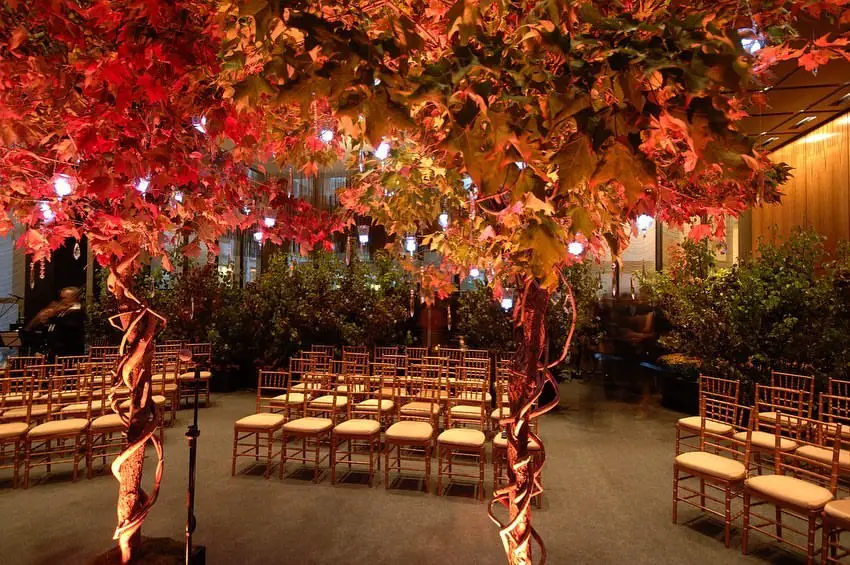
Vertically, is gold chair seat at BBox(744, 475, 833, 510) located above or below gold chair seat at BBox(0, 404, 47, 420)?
below

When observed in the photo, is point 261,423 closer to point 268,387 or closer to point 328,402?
point 268,387

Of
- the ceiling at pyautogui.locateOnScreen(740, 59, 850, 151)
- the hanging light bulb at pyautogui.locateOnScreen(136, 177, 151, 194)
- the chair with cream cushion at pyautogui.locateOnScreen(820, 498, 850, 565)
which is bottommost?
the chair with cream cushion at pyautogui.locateOnScreen(820, 498, 850, 565)

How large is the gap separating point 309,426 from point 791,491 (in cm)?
364

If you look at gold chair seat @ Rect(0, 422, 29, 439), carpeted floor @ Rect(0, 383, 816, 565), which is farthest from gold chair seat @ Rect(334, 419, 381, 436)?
gold chair seat @ Rect(0, 422, 29, 439)

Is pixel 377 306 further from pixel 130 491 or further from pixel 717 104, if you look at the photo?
pixel 717 104

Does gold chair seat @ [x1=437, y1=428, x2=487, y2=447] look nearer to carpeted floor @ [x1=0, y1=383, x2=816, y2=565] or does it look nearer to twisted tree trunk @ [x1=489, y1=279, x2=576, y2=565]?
carpeted floor @ [x1=0, y1=383, x2=816, y2=565]

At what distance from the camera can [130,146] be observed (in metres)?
1.96

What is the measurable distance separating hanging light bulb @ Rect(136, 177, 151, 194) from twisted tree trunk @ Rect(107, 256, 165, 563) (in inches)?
15.4

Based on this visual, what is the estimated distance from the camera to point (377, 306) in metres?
8.52

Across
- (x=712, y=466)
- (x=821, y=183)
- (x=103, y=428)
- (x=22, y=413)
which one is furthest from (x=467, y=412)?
(x=821, y=183)

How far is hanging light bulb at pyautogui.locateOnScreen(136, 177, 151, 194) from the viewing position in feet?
6.88

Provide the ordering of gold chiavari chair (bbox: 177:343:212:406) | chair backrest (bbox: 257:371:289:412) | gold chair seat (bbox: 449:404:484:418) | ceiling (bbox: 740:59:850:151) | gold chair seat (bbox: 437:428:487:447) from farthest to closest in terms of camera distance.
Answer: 1. gold chiavari chair (bbox: 177:343:212:406)
2. ceiling (bbox: 740:59:850:151)
3. chair backrest (bbox: 257:371:289:412)
4. gold chair seat (bbox: 449:404:484:418)
5. gold chair seat (bbox: 437:428:487:447)

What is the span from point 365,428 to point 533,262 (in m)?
3.54

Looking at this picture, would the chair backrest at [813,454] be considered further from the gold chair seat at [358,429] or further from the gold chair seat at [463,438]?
the gold chair seat at [358,429]
